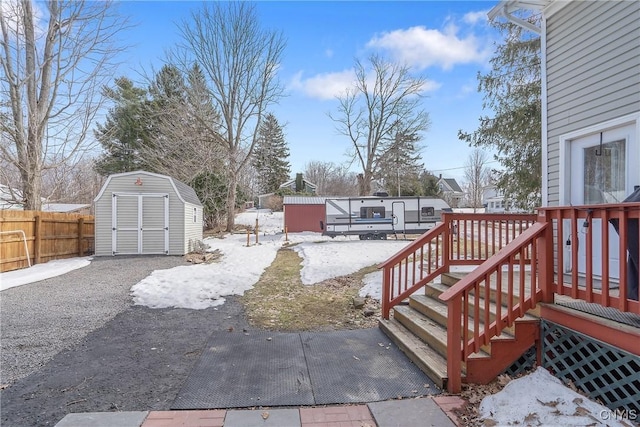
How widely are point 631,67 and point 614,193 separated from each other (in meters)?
1.29

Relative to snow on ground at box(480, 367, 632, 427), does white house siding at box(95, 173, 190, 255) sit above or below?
above

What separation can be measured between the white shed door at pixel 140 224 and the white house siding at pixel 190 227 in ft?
2.02

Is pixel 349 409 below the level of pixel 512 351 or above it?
below

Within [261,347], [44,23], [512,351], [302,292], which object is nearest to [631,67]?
Answer: [512,351]

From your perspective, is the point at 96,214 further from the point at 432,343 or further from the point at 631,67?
the point at 631,67

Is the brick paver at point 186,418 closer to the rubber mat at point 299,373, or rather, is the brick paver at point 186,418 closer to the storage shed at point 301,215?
the rubber mat at point 299,373

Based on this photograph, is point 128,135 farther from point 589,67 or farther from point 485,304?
point 485,304

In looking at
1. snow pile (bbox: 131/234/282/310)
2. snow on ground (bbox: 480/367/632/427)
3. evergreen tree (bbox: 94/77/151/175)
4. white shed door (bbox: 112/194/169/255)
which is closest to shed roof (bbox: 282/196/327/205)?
evergreen tree (bbox: 94/77/151/175)

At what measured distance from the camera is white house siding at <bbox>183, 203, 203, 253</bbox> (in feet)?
40.0

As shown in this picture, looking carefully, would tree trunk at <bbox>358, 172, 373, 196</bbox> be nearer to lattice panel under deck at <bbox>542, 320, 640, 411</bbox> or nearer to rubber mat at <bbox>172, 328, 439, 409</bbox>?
rubber mat at <bbox>172, 328, 439, 409</bbox>

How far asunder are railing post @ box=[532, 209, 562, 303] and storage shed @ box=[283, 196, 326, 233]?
66.8 ft

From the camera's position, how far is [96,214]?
11258 millimetres

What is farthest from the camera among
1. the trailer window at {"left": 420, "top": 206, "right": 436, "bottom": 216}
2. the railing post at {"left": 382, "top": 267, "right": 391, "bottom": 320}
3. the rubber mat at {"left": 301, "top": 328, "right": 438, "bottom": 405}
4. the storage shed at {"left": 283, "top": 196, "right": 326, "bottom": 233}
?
the storage shed at {"left": 283, "top": 196, "right": 326, "bottom": 233}

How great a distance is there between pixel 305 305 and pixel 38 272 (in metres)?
7.13
